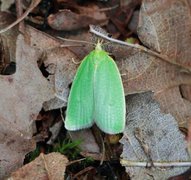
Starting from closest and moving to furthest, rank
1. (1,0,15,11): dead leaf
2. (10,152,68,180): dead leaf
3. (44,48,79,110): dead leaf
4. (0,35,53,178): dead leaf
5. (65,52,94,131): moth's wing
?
(10,152,68,180): dead leaf
(0,35,53,178): dead leaf
(65,52,94,131): moth's wing
(44,48,79,110): dead leaf
(1,0,15,11): dead leaf

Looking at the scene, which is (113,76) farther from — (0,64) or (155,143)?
(0,64)

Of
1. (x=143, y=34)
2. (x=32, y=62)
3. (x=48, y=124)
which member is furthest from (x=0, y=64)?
(x=143, y=34)

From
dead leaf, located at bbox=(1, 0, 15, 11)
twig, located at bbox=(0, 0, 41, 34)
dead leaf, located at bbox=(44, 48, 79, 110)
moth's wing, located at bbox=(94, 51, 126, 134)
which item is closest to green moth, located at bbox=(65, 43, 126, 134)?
moth's wing, located at bbox=(94, 51, 126, 134)

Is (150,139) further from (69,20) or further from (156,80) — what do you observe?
(69,20)

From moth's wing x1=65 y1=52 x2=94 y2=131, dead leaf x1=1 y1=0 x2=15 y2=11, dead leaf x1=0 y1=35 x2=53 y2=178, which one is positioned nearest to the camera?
dead leaf x1=0 y1=35 x2=53 y2=178

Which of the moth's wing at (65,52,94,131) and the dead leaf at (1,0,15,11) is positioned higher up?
the dead leaf at (1,0,15,11)

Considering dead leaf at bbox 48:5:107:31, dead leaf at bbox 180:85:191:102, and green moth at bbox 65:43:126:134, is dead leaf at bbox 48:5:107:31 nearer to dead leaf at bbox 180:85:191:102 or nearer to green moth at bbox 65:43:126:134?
green moth at bbox 65:43:126:134
